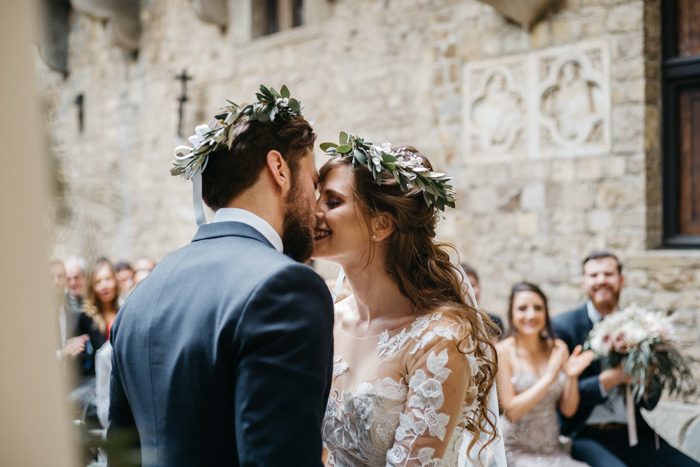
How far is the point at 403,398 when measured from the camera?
2.27 meters

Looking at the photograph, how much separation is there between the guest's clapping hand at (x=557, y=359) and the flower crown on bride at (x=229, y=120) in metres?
2.64

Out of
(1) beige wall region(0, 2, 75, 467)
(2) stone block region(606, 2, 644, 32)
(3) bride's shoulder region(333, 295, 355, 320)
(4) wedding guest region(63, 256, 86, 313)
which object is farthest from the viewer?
(2) stone block region(606, 2, 644, 32)

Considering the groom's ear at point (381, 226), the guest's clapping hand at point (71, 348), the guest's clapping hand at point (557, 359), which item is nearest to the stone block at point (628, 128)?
the guest's clapping hand at point (557, 359)

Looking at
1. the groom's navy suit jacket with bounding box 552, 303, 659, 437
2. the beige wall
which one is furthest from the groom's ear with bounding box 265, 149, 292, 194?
the groom's navy suit jacket with bounding box 552, 303, 659, 437

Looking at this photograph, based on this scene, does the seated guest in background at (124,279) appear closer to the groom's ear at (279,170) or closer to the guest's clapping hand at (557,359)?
the guest's clapping hand at (557,359)

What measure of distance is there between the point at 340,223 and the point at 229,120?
0.64m

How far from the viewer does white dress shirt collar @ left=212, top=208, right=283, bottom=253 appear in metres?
1.79

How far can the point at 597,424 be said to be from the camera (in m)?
4.37

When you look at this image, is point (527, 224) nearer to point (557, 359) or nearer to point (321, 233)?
point (557, 359)

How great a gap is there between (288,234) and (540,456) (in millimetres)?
2819

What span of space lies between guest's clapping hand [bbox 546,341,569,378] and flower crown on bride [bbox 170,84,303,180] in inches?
104

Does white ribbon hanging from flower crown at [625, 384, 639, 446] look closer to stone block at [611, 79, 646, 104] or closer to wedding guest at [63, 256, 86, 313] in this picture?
stone block at [611, 79, 646, 104]

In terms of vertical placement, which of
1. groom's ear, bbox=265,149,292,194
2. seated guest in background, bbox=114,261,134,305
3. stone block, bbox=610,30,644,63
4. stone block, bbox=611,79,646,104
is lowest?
seated guest in background, bbox=114,261,134,305

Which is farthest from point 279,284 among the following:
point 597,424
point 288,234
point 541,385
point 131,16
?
point 131,16
